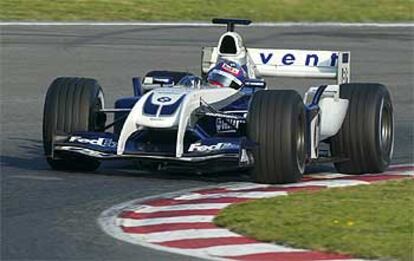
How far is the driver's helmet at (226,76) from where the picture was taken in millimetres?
12523

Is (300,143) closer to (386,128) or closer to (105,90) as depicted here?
(386,128)

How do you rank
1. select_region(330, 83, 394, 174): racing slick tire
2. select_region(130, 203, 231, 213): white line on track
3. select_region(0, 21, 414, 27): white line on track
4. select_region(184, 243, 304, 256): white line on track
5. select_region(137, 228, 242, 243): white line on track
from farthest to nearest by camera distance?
1. select_region(0, 21, 414, 27): white line on track
2. select_region(330, 83, 394, 174): racing slick tire
3. select_region(130, 203, 231, 213): white line on track
4. select_region(137, 228, 242, 243): white line on track
5. select_region(184, 243, 304, 256): white line on track

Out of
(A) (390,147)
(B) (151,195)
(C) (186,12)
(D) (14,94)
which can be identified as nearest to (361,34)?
(C) (186,12)

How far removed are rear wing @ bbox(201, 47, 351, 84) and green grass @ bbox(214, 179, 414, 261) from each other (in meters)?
2.64

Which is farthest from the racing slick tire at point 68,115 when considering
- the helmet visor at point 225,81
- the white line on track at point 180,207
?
the white line on track at point 180,207

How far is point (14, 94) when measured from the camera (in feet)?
60.3

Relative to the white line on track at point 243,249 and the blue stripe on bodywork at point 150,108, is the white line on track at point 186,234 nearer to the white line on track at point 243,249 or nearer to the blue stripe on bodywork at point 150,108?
the white line on track at point 243,249

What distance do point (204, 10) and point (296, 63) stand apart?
18.5 meters

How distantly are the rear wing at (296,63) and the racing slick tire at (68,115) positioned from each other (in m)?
1.70

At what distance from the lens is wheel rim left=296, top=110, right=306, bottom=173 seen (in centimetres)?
1113

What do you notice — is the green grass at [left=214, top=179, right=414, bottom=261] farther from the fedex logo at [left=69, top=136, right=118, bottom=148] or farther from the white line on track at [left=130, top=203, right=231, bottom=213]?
the fedex logo at [left=69, top=136, right=118, bottom=148]

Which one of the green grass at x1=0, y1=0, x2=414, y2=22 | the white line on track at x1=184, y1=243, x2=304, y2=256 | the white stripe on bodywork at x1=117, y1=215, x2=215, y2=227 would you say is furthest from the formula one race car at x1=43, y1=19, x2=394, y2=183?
the green grass at x1=0, y1=0, x2=414, y2=22

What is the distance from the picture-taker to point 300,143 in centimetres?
1121

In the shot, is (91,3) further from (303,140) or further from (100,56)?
(303,140)
